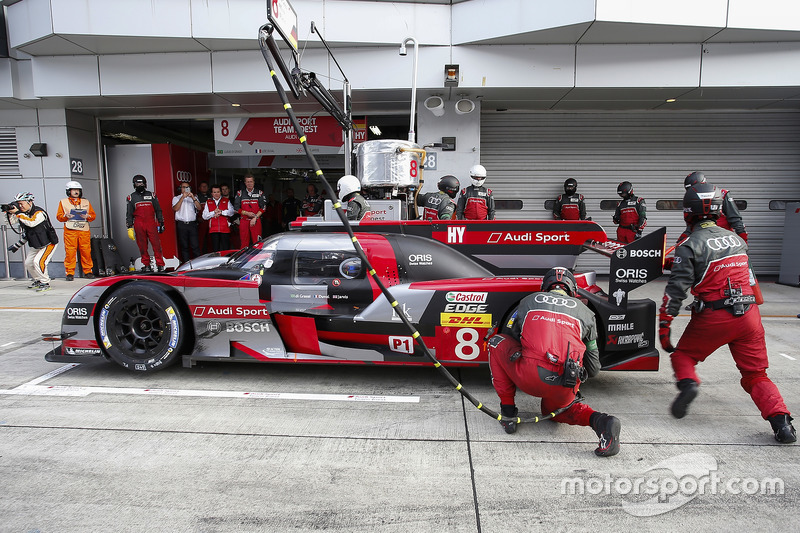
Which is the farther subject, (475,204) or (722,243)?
(475,204)

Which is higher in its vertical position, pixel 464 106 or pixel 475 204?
pixel 464 106

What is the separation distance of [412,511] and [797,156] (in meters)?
12.3

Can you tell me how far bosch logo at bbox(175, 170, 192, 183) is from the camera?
11984mm

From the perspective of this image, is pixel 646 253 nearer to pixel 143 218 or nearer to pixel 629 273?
pixel 629 273

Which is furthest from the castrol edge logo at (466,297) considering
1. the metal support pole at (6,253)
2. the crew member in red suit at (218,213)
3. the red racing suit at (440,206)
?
the metal support pole at (6,253)

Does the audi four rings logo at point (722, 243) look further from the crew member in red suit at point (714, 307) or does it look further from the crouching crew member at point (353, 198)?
the crouching crew member at point (353, 198)

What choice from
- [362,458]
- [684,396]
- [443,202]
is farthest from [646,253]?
[443,202]

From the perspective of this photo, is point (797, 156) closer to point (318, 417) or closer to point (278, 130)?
point (278, 130)

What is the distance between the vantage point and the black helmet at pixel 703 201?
11.0 ft

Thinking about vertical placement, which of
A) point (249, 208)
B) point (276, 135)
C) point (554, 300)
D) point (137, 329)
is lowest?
point (137, 329)

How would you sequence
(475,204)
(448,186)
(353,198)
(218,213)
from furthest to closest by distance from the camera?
(218,213) < (475,204) < (448,186) < (353,198)

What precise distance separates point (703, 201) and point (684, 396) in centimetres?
132

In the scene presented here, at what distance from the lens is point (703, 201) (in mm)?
3355

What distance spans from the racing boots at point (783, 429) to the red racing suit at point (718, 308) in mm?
63
